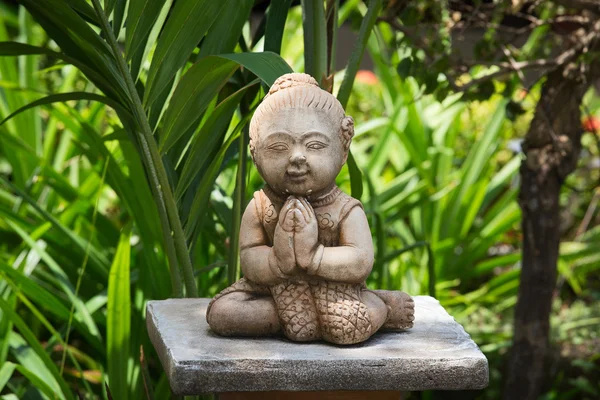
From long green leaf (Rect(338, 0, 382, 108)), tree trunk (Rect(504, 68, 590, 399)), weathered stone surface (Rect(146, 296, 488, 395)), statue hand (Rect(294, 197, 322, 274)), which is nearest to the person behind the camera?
weathered stone surface (Rect(146, 296, 488, 395))

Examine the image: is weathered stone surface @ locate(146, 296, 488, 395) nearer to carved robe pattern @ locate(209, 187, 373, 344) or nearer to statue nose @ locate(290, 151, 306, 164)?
carved robe pattern @ locate(209, 187, 373, 344)

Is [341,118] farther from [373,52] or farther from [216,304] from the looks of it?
[373,52]

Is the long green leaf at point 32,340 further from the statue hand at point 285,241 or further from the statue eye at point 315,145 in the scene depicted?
the statue eye at point 315,145

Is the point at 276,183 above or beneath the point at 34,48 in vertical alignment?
beneath

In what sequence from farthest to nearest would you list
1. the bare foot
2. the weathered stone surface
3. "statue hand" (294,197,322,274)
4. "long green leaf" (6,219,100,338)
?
1. "long green leaf" (6,219,100,338)
2. the bare foot
3. "statue hand" (294,197,322,274)
4. the weathered stone surface

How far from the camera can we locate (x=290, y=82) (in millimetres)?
2016

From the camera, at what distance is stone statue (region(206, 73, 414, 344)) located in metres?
1.93

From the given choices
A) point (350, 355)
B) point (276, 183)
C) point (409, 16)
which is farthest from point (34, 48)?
point (409, 16)

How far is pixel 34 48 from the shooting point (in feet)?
7.45

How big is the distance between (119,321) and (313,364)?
103cm

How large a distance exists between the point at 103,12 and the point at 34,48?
19cm

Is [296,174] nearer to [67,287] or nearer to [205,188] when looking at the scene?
[205,188]

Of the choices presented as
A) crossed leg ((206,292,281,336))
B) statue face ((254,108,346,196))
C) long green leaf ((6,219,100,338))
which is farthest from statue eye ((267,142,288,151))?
long green leaf ((6,219,100,338))

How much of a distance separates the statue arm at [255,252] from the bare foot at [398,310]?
271 mm
